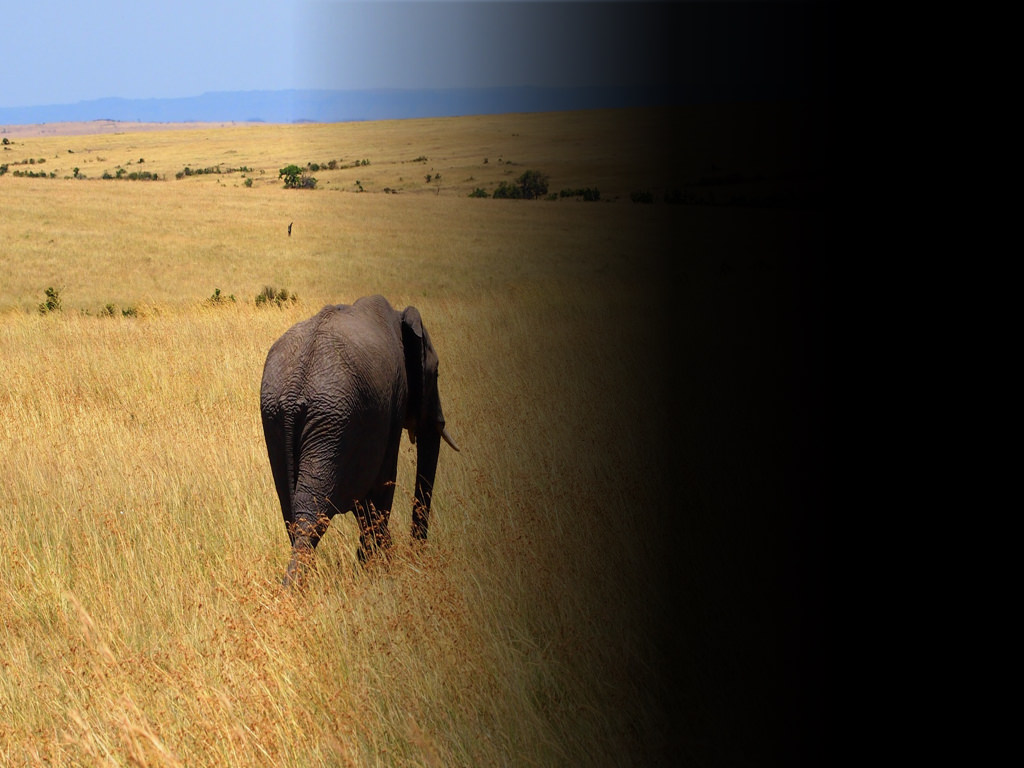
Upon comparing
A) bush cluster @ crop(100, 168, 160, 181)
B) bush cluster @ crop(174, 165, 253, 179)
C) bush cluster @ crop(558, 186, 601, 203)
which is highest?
bush cluster @ crop(174, 165, 253, 179)

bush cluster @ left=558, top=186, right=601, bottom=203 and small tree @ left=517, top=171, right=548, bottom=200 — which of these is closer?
bush cluster @ left=558, top=186, right=601, bottom=203

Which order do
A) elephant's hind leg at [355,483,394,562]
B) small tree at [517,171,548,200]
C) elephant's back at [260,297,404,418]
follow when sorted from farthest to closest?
small tree at [517,171,548,200] → elephant's hind leg at [355,483,394,562] → elephant's back at [260,297,404,418]

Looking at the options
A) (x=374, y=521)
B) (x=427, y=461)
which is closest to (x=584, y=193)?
(x=427, y=461)

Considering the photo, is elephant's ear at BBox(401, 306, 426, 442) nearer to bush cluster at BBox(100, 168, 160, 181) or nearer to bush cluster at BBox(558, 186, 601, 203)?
bush cluster at BBox(558, 186, 601, 203)

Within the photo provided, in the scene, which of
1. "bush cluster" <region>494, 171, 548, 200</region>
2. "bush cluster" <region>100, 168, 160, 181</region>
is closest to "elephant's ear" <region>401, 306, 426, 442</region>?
"bush cluster" <region>494, 171, 548, 200</region>

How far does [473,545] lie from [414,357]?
1.11 metres

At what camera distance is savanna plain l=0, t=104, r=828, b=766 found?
2588 mm

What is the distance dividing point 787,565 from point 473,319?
1023cm

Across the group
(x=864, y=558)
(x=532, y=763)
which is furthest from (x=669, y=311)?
(x=532, y=763)

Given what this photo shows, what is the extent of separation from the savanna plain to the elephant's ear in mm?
709

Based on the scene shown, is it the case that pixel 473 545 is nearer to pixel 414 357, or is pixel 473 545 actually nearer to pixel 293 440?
pixel 414 357

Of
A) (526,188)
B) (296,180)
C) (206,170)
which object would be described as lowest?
(526,188)

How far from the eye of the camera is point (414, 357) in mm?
4711

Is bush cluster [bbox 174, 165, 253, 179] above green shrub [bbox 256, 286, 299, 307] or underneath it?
above
